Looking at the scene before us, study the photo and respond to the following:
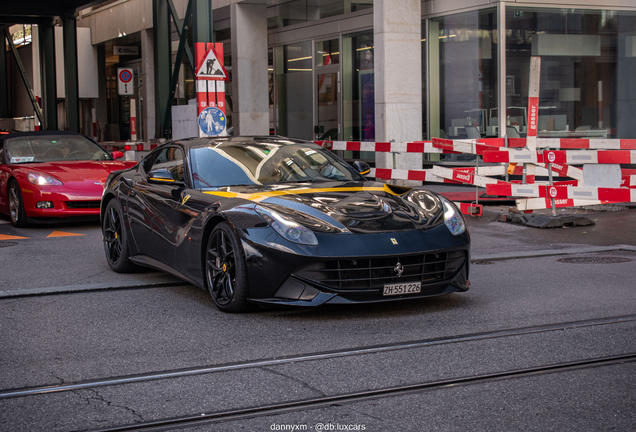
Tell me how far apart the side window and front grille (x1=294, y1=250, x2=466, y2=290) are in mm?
1956

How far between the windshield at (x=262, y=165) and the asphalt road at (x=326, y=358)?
1016 mm

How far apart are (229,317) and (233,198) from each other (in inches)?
36.3

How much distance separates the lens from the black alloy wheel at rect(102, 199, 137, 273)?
7723 millimetres

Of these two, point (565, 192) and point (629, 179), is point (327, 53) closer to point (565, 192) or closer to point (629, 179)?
point (629, 179)

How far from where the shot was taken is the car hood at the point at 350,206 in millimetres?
5703

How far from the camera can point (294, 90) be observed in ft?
82.3

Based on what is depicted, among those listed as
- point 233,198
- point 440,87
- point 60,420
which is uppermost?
point 440,87

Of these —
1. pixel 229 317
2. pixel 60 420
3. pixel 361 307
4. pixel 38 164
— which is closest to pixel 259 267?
pixel 229 317

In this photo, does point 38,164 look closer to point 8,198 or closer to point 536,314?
point 8,198

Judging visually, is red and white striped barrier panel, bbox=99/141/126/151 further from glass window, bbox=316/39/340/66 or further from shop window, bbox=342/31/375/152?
shop window, bbox=342/31/375/152

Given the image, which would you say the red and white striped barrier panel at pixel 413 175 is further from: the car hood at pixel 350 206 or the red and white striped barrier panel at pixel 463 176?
the car hood at pixel 350 206

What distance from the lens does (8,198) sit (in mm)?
12328

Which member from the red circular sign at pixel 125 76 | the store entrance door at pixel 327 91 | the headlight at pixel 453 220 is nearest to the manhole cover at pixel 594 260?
the headlight at pixel 453 220

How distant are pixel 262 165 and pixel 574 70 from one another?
1280cm
